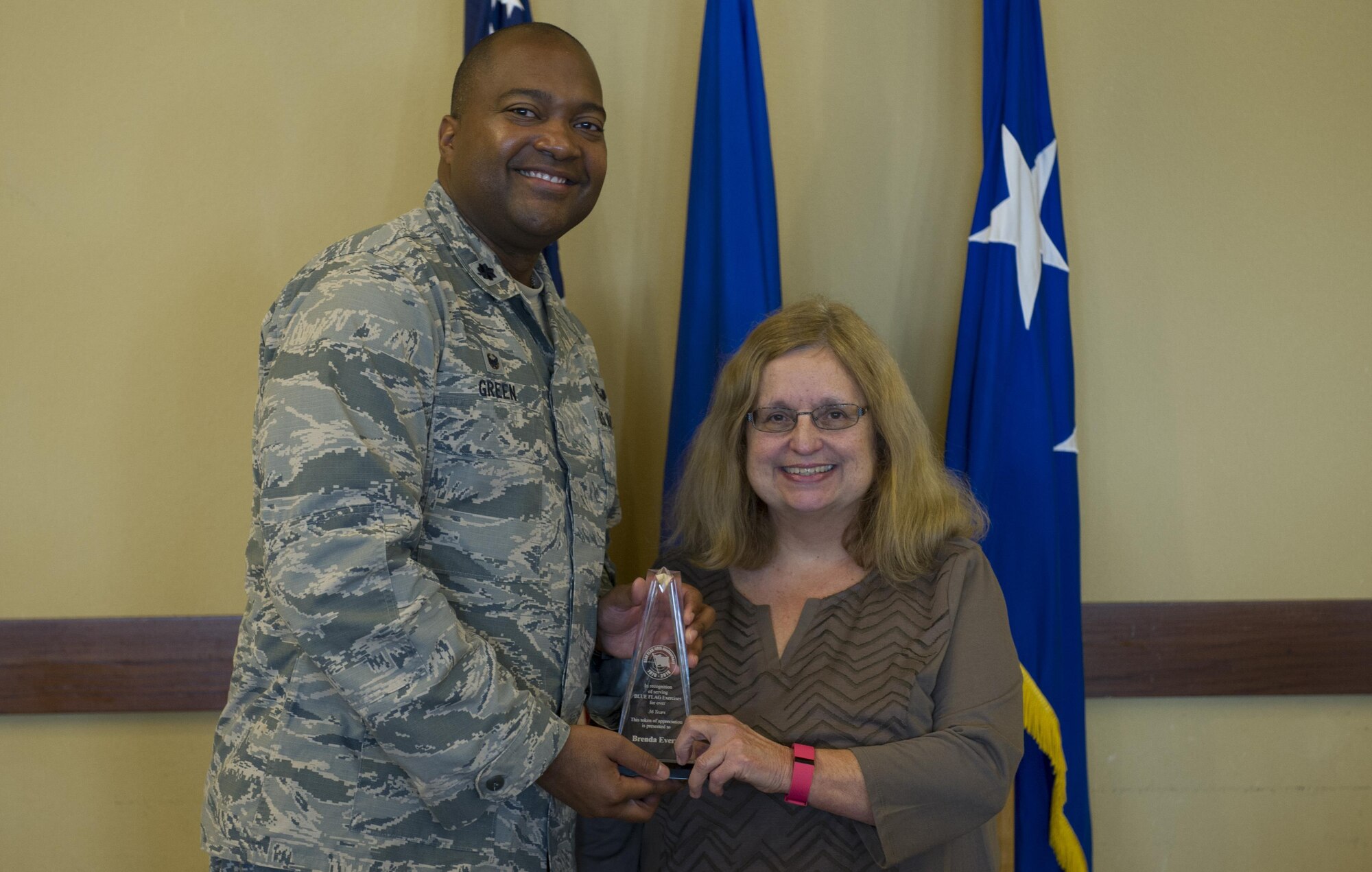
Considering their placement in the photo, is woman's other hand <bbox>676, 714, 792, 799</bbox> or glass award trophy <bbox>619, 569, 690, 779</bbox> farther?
glass award trophy <bbox>619, 569, 690, 779</bbox>

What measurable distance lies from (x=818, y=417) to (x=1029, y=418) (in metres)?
0.59

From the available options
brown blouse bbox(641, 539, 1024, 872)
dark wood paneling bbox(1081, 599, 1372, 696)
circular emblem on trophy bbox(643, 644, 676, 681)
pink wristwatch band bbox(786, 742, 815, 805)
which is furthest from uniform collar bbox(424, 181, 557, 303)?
dark wood paneling bbox(1081, 599, 1372, 696)

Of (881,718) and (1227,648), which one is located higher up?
(881,718)

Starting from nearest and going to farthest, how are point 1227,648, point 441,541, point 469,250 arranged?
1. point 441,541
2. point 469,250
3. point 1227,648

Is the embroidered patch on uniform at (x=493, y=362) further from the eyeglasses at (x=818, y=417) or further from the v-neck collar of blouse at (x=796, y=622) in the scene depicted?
the v-neck collar of blouse at (x=796, y=622)

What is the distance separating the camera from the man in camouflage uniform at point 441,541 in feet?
4.28

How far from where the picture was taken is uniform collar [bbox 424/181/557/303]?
5.23 feet

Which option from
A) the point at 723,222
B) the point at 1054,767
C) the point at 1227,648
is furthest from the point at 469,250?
the point at 1227,648

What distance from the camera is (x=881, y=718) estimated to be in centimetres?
163

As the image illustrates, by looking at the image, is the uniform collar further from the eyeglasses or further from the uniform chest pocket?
the eyeglasses

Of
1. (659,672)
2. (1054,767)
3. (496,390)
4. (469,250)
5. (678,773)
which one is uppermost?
(469,250)

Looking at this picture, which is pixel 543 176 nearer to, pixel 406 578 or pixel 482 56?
pixel 482 56

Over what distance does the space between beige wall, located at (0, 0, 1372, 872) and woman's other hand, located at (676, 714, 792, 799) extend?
3.15 ft

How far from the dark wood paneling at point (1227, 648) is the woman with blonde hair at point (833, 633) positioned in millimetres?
714
